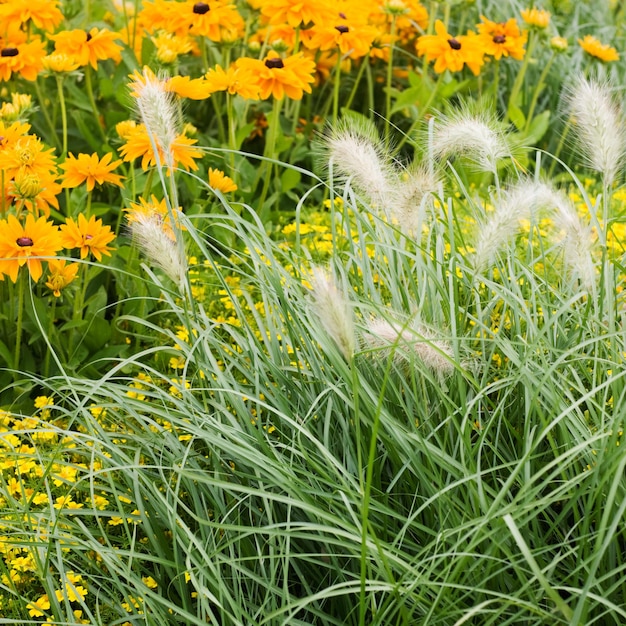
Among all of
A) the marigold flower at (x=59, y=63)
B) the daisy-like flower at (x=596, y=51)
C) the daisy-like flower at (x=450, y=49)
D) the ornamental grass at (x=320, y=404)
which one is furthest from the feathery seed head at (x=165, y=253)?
the daisy-like flower at (x=596, y=51)

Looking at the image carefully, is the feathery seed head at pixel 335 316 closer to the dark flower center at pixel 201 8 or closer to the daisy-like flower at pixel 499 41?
the dark flower center at pixel 201 8

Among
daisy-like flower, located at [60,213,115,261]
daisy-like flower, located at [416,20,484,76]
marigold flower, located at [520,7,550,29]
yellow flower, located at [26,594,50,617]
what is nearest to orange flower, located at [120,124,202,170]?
daisy-like flower, located at [60,213,115,261]

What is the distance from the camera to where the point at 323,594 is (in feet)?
4.90

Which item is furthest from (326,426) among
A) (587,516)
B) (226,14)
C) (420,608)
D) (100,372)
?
(226,14)

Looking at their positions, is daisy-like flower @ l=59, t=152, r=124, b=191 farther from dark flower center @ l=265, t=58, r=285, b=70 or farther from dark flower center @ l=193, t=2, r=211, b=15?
dark flower center @ l=193, t=2, r=211, b=15

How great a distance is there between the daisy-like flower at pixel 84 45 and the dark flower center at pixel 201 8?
0.90 ft

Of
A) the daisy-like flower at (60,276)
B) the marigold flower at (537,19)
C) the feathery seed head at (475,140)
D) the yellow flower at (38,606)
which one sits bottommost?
the yellow flower at (38,606)

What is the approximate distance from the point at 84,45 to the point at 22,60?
0.20m

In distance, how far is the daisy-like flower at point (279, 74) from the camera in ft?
9.88

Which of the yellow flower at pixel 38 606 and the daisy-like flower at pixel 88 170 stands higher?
the daisy-like flower at pixel 88 170

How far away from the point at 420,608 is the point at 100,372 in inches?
56.4

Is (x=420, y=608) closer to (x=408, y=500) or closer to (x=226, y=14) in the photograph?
(x=408, y=500)

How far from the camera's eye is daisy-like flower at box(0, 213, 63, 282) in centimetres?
232

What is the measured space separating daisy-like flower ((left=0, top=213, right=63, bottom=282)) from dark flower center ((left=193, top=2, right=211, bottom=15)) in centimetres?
113
